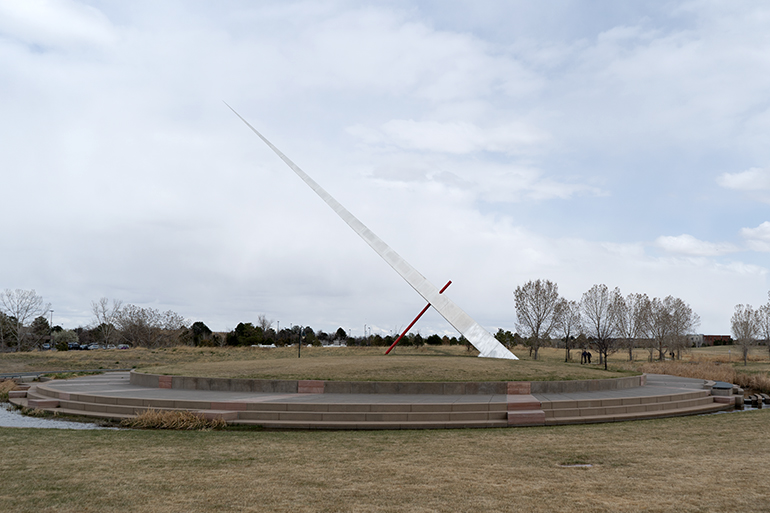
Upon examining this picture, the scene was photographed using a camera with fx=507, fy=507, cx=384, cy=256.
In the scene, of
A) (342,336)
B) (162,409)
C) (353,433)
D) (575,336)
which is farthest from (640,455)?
(342,336)

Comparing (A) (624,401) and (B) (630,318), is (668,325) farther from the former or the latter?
(A) (624,401)

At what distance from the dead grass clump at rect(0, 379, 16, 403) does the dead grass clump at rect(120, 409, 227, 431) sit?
30.8 ft

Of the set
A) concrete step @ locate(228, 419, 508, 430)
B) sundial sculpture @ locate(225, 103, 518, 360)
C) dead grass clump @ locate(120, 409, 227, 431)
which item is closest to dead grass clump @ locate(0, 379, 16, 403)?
dead grass clump @ locate(120, 409, 227, 431)

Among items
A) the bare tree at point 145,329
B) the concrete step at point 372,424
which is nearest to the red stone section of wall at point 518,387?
the concrete step at point 372,424

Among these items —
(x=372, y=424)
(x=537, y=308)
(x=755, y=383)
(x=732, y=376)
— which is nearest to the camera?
(x=372, y=424)

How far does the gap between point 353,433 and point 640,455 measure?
19.7 feet

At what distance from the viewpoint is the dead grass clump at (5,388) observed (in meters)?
18.6

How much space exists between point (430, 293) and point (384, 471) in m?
18.4

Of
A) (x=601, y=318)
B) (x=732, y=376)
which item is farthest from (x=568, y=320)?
(x=732, y=376)

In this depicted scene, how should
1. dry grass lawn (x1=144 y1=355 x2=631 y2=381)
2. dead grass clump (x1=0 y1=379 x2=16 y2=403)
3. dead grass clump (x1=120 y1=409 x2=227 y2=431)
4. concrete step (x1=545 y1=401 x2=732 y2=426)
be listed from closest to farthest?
1. dead grass clump (x1=120 y1=409 x2=227 y2=431)
2. concrete step (x1=545 y1=401 x2=732 y2=426)
3. dry grass lawn (x1=144 y1=355 x2=631 y2=381)
4. dead grass clump (x1=0 y1=379 x2=16 y2=403)

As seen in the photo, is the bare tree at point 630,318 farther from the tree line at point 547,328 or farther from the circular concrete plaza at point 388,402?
the circular concrete plaza at point 388,402

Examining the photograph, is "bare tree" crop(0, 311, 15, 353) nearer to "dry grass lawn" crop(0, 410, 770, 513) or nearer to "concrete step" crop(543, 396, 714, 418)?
"dry grass lawn" crop(0, 410, 770, 513)

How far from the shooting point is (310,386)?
16.3 metres

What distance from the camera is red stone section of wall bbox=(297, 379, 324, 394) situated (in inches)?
637
